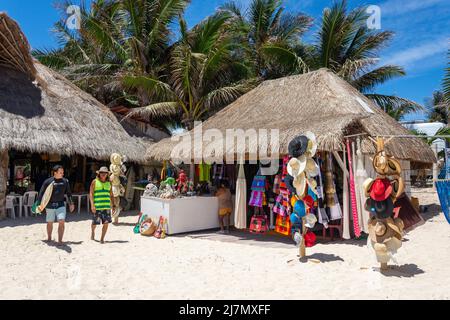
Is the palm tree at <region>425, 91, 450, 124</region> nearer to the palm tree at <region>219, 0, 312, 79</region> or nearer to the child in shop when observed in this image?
the palm tree at <region>219, 0, 312, 79</region>

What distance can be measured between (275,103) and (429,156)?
4.90m

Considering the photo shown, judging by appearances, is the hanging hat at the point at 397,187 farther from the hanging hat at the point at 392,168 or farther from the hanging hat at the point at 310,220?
the hanging hat at the point at 310,220

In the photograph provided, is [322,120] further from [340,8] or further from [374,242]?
[340,8]

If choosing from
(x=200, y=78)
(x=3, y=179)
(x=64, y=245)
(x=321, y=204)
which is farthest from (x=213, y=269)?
(x=200, y=78)

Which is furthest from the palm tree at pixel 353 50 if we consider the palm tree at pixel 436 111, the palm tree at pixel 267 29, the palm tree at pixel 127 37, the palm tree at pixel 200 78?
the palm tree at pixel 436 111

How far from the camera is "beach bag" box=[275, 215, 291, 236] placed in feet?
23.3

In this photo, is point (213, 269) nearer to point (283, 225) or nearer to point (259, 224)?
point (283, 225)

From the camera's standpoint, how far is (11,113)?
1025 centimetres

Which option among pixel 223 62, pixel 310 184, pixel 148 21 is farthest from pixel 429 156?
pixel 148 21

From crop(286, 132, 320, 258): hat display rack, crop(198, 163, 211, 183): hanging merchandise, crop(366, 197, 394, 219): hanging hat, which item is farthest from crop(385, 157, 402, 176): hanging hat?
crop(198, 163, 211, 183): hanging merchandise

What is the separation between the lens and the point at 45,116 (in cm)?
1096

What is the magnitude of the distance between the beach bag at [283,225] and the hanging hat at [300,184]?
5.83 feet

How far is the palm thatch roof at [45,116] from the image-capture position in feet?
33.0

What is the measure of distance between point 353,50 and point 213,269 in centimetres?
1332
